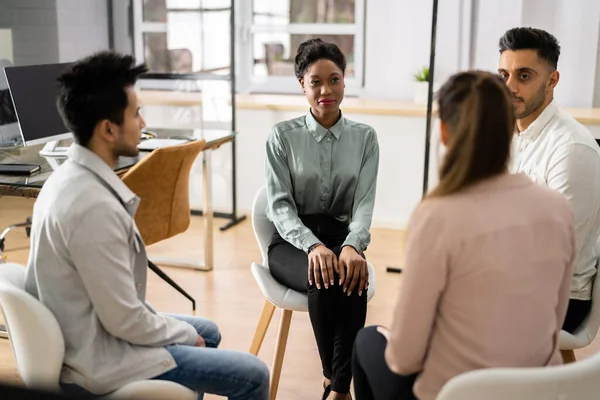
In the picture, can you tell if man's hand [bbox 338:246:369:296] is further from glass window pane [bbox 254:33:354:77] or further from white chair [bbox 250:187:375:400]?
glass window pane [bbox 254:33:354:77]

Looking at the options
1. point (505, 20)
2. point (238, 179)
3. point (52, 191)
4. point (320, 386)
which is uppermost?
point (505, 20)

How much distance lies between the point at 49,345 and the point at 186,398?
30 cm

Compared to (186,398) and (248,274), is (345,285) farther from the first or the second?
(248,274)

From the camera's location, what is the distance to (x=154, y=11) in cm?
446

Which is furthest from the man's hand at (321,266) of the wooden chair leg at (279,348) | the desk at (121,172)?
the desk at (121,172)

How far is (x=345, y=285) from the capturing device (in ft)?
6.59

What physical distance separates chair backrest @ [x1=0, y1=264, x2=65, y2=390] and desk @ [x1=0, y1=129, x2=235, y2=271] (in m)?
1.08

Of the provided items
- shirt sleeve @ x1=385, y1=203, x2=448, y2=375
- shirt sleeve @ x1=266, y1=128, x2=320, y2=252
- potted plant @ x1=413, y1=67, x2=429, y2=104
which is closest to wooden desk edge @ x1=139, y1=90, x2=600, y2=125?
potted plant @ x1=413, y1=67, x2=429, y2=104

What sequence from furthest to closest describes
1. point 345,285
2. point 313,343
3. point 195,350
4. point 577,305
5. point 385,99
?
point 385,99, point 313,343, point 345,285, point 577,305, point 195,350

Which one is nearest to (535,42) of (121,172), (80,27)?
(121,172)

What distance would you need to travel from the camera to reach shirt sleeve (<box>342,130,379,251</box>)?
2178 mm

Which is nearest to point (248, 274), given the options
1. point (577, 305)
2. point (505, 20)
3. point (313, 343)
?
point (313, 343)

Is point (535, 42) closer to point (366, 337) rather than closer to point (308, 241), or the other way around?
point (308, 241)

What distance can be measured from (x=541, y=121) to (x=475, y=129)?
90 cm
